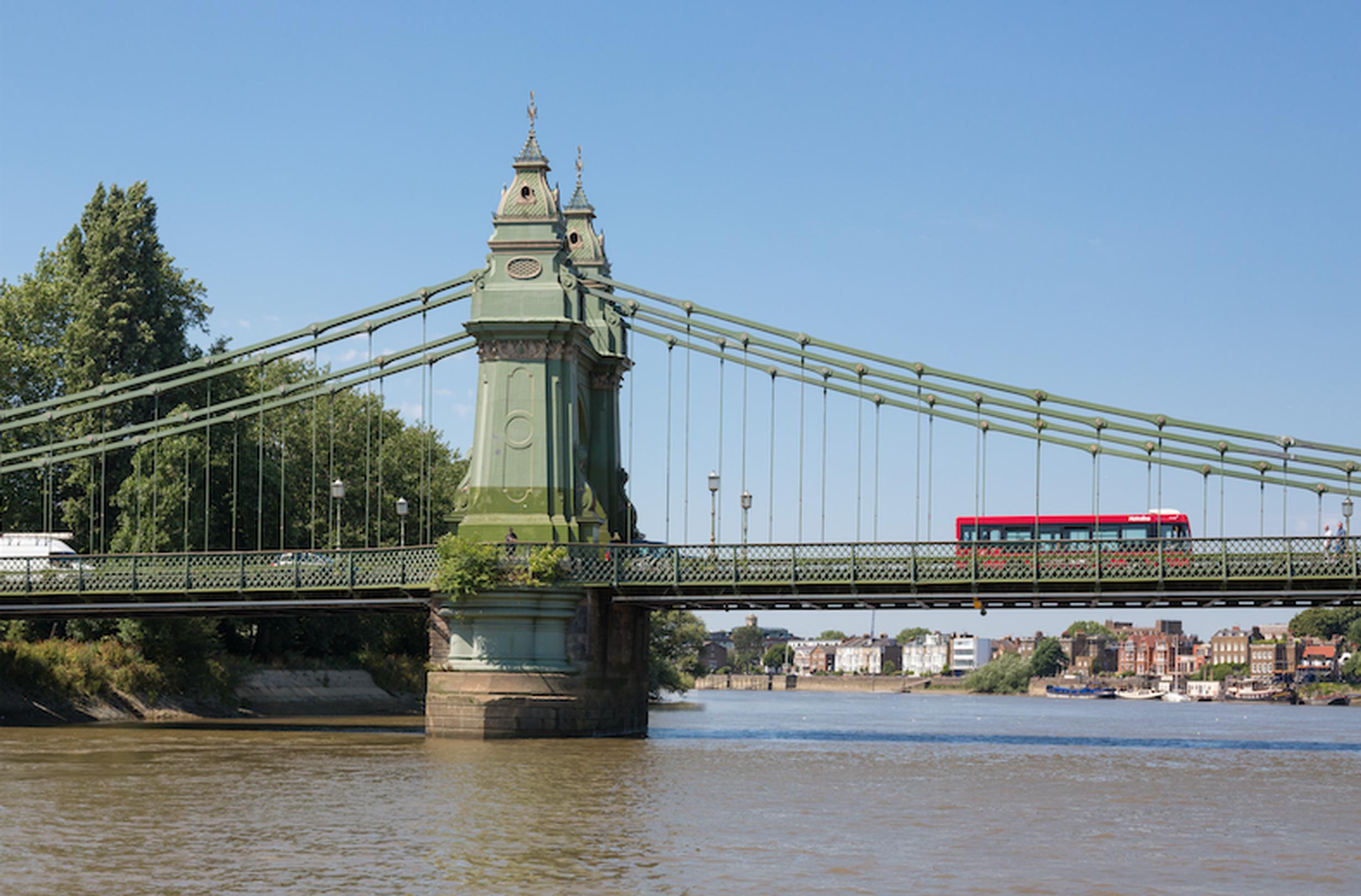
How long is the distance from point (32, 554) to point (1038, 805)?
37.5 metres

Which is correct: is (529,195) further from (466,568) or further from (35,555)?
(35,555)

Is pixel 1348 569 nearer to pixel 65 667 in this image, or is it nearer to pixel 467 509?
pixel 467 509

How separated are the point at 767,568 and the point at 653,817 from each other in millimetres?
17944

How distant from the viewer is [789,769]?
3831 centimetres

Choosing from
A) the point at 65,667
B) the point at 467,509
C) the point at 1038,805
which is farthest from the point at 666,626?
the point at 1038,805

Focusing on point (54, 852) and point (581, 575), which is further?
point (581, 575)

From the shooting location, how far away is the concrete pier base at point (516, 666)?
44.9 metres

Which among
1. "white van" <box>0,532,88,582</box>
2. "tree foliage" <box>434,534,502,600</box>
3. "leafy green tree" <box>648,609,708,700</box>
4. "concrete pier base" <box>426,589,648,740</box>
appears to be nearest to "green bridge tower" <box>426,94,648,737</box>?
"concrete pier base" <box>426,589,648,740</box>

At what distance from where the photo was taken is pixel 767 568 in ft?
147

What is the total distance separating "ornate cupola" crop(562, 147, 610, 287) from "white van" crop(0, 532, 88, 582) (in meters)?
17.6

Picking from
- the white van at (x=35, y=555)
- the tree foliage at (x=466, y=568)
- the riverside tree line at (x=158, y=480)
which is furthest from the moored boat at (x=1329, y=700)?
the tree foliage at (x=466, y=568)

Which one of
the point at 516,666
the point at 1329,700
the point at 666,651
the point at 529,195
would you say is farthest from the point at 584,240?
the point at 1329,700

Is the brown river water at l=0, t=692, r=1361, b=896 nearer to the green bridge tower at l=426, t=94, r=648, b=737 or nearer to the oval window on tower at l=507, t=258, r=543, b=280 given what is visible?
the green bridge tower at l=426, t=94, r=648, b=737

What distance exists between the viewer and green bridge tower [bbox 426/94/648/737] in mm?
45250
